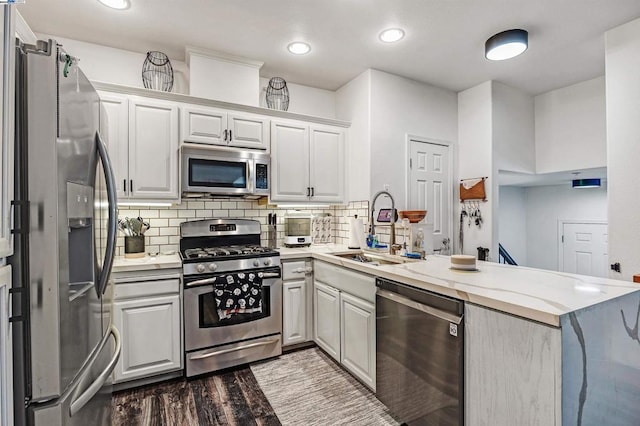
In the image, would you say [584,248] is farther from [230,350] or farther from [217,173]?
[217,173]

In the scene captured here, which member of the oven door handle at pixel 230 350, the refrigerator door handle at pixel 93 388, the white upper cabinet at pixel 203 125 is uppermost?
the white upper cabinet at pixel 203 125

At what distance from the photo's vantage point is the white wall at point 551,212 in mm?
4699

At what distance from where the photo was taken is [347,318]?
2.47 m

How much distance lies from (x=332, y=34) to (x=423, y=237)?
6.06 ft

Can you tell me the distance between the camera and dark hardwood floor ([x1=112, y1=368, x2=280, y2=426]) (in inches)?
79.2

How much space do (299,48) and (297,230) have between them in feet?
5.79

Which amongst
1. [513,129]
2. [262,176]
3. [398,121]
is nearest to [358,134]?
[398,121]

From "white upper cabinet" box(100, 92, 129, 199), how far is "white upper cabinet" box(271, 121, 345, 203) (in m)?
1.25

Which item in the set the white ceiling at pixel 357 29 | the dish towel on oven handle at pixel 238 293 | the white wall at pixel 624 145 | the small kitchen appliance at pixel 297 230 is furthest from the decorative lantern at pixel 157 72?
the white wall at pixel 624 145

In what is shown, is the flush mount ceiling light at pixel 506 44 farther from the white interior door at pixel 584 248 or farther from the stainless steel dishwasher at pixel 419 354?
the white interior door at pixel 584 248

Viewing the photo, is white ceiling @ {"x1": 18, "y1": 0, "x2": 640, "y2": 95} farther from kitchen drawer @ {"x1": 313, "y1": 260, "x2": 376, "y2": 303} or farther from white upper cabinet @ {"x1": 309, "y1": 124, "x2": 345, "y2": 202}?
kitchen drawer @ {"x1": 313, "y1": 260, "x2": 376, "y2": 303}

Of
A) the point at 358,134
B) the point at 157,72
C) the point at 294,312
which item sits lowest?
the point at 294,312

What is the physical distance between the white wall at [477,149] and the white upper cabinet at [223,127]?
2382 millimetres

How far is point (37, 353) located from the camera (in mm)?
941
